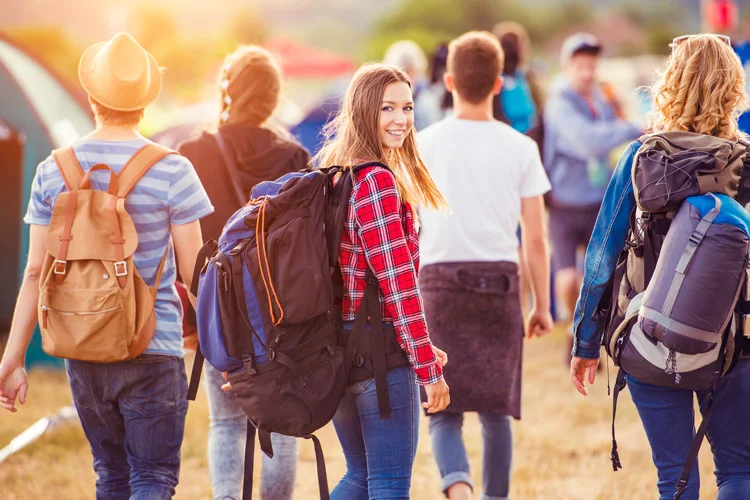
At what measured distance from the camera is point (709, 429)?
2898 millimetres

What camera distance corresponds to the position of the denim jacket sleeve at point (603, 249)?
292 cm

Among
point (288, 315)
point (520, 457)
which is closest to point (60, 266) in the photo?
point (288, 315)

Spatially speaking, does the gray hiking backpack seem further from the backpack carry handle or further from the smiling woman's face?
the backpack carry handle

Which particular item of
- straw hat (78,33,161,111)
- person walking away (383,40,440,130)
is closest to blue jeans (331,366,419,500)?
straw hat (78,33,161,111)

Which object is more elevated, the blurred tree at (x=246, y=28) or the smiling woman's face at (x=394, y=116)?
the smiling woman's face at (x=394, y=116)

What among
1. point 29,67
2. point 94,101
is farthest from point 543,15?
point 94,101

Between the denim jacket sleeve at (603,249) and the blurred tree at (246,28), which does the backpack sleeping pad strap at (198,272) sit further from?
the blurred tree at (246,28)

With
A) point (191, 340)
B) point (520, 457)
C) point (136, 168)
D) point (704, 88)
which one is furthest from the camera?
point (520, 457)

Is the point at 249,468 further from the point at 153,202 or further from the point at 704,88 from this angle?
the point at 704,88

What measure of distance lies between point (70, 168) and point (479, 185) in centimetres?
165

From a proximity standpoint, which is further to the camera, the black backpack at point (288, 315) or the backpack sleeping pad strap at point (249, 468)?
the backpack sleeping pad strap at point (249, 468)

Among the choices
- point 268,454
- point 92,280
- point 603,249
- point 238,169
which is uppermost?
point 238,169

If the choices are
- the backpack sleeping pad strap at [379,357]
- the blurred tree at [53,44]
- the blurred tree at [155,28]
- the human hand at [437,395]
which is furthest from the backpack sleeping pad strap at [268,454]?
the blurred tree at [155,28]

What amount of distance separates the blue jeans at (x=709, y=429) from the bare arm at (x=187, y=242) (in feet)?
4.61
